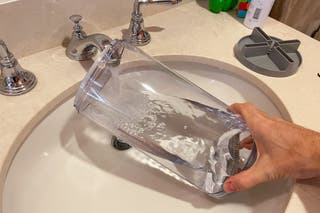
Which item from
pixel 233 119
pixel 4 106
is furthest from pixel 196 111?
pixel 4 106

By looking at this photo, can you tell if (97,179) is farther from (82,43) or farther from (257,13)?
(257,13)

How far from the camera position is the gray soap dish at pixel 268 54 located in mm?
585

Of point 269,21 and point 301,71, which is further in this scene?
point 269,21

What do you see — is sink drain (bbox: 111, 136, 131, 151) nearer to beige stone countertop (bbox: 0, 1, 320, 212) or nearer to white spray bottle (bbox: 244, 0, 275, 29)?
beige stone countertop (bbox: 0, 1, 320, 212)

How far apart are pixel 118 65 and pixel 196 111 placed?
0.15 m

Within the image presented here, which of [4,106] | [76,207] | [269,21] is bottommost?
[76,207]

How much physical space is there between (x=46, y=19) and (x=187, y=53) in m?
0.27

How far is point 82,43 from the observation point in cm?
55

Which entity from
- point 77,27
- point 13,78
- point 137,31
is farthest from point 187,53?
point 13,78

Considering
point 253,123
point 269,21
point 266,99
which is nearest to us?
point 253,123

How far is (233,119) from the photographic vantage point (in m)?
0.49

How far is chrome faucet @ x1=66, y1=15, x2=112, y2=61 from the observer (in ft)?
1.72

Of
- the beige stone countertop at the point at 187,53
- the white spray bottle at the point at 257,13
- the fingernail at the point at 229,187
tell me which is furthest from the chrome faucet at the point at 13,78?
the white spray bottle at the point at 257,13

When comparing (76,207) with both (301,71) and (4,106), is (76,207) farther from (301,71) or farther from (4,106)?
(301,71)
